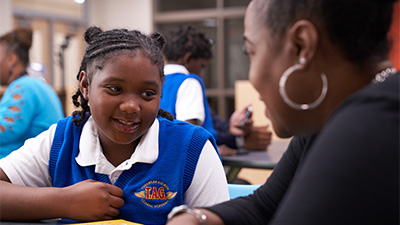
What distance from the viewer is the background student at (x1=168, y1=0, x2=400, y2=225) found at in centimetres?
51

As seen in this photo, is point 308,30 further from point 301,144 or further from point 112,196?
point 112,196

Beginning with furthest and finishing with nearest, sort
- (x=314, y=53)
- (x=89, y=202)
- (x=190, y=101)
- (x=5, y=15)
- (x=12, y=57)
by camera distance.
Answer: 1. (x=5, y=15)
2. (x=12, y=57)
3. (x=190, y=101)
4. (x=89, y=202)
5. (x=314, y=53)

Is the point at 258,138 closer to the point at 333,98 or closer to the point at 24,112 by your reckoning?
the point at 24,112

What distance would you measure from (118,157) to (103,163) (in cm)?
5

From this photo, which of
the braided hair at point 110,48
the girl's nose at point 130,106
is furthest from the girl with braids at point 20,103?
the girl's nose at point 130,106

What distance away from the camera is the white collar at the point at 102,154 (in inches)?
47.6

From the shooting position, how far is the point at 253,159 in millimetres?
2381

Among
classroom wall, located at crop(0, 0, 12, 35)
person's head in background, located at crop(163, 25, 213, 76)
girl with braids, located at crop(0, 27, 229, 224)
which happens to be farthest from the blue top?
classroom wall, located at crop(0, 0, 12, 35)

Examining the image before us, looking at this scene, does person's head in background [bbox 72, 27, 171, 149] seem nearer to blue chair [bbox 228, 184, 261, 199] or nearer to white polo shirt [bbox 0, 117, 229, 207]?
white polo shirt [bbox 0, 117, 229, 207]

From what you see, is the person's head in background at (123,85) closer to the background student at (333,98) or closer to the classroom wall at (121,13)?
the background student at (333,98)

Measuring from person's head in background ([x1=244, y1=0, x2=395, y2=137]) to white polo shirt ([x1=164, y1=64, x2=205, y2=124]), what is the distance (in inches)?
70.9

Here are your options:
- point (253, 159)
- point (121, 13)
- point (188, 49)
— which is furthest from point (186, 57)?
point (121, 13)

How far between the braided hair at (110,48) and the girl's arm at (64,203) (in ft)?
0.95

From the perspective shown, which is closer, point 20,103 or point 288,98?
point 288,98
